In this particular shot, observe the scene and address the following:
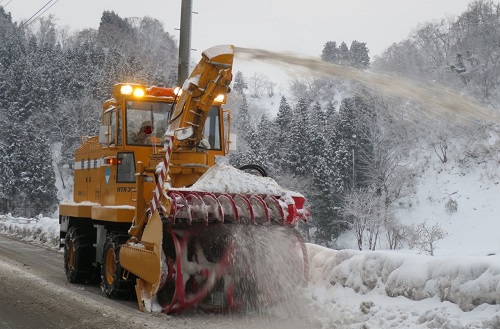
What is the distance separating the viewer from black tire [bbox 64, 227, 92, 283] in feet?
36.2

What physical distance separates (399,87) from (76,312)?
486 centimetres

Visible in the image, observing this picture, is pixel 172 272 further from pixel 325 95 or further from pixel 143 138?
pixel 325 95

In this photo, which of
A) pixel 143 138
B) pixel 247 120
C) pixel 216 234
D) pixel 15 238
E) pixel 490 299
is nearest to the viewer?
pixel 490 299

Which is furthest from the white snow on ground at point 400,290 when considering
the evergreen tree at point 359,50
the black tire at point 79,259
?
the evergreen tree at point 359,50

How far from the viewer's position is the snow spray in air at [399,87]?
712 centimetres

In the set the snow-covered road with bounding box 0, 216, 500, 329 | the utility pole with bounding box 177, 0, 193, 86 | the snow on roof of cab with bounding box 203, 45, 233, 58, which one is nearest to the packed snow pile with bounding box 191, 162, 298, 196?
the snow-covered road with bounding box 0, 216, 500, 329

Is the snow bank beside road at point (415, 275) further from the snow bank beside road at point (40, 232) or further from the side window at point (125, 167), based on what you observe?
the snow bank beside road at point (40, 232)

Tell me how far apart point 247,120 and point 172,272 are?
6455 cm

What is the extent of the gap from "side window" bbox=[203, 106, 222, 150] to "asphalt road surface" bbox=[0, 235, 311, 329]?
9.19ft

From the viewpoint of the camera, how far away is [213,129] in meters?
10.5

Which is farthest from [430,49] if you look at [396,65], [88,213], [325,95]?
[88,213]

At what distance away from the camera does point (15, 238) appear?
71.9 ft

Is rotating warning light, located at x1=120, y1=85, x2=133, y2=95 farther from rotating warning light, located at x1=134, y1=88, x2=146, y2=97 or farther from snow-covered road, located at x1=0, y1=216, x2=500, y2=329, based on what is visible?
snow-covered road, located at x1=0, y1=216, x2=500, y2=329

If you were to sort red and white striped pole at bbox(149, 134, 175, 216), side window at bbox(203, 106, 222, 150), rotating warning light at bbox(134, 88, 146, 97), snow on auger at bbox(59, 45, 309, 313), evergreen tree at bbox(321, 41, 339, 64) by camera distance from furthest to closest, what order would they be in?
evergreen tree at bbox(321, 41, 339, 64) → side window at bbox(203, 106, 222, 150) → rotating warning light at bbox(134, 88, 146, 97) → red and white striped pole at bbox(149, 134, 175, 216) → snow on auger at bbox(59, 45, 309, 313)
